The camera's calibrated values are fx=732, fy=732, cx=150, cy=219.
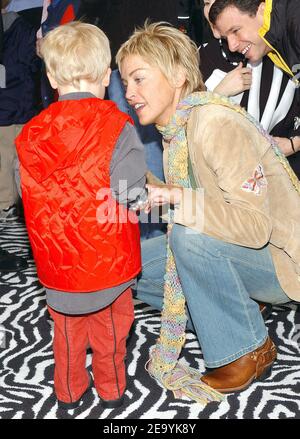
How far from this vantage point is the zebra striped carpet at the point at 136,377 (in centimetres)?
230

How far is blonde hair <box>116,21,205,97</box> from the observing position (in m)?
2.42

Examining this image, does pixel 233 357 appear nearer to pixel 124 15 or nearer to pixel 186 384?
pixel 186 384

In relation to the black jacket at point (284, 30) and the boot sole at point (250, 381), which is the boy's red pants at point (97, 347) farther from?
the black jacket at point (284, 30)

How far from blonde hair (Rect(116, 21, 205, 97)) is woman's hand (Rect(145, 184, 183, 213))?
398 millimetres

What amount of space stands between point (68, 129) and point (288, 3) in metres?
1.01

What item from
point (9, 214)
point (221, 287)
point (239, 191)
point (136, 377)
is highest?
point (239, 191)

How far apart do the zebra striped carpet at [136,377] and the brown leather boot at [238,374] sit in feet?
0.13

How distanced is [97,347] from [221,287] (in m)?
0.44

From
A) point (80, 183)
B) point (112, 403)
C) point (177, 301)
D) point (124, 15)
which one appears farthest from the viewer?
point (124, 15)

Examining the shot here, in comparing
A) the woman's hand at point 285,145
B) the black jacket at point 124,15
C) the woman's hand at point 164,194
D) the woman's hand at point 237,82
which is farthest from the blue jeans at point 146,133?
the woman's hand at point 164,194

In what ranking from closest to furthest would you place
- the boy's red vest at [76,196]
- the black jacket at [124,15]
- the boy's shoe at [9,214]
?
1. the boy's red vest at [76,196]
2. the black jacket at [124,15]
3. the boy's shoe at [9,214]

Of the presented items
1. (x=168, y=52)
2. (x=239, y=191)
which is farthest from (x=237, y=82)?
(x=239, y=191)

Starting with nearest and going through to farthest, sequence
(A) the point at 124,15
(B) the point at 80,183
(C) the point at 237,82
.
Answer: (B) the point at 80,183 → (C) the point at 237,82 → (A) the point at 124,15

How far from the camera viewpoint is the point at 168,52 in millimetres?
2430
